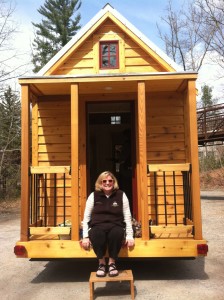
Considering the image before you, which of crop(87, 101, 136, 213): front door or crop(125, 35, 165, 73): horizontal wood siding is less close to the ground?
crop(125, 35, 165, 73): horizontal wood siding

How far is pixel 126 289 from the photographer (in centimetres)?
394

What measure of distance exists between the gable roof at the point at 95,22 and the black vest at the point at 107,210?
233 cm

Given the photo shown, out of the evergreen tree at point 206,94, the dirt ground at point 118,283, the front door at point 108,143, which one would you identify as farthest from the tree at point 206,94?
the dirt ground at point 118,283

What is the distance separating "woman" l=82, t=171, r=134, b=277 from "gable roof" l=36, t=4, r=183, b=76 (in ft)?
7.43

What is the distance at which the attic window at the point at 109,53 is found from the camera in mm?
5688

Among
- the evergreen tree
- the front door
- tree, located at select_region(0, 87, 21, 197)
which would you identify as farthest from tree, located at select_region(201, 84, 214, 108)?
the front door

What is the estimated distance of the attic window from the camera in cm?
569

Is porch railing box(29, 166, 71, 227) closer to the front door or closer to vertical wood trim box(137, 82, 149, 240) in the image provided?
vertical wood trim box(137, 82, 149, 240)

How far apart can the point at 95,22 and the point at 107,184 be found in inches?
115

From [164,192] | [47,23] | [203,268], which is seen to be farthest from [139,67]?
[47,23]

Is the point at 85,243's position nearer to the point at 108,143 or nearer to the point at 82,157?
the point at 82,157

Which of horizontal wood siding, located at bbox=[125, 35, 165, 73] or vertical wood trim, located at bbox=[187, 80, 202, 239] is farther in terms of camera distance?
horizontal wood siding, located at bbox=[125, 35, 165, 73]

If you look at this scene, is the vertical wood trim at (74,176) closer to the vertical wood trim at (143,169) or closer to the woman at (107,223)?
the woman at (107,223)

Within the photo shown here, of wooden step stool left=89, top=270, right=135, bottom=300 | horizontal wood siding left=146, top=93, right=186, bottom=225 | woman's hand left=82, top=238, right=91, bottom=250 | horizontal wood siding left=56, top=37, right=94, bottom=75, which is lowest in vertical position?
wooden step stool left=89, top=270, right=135, bottom=300
